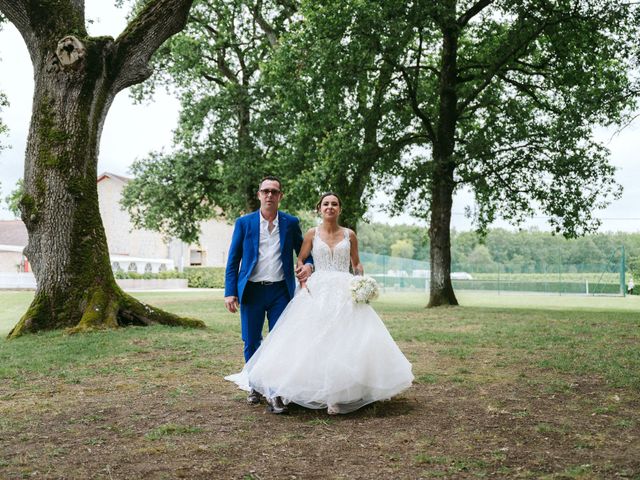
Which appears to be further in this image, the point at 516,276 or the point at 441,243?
the point at 516,276

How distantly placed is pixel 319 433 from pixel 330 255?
6.05ft

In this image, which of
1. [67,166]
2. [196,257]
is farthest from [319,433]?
[196,257]

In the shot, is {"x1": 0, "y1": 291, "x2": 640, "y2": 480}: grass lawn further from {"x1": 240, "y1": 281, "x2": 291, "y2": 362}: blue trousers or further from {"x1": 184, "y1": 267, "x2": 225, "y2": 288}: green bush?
{"x1": 184, "y1": 267, "x2": 225, "y2": 288}: green bush

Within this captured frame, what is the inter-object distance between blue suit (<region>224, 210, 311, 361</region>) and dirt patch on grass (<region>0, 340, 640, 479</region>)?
0.81m

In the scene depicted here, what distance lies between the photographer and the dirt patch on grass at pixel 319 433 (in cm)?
431

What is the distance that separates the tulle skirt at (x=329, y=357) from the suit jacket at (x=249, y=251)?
0.46m

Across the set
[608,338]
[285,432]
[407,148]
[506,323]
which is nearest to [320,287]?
[285,432]

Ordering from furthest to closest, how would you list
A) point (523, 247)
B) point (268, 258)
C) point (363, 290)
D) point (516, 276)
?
1. point (523, 247)
2. point (516, 276)
3. point (268, 258)
4. point (363, 290)

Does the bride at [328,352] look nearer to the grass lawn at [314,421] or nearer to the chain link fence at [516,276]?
the grass lawn at [314,421]

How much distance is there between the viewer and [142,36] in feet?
43.6

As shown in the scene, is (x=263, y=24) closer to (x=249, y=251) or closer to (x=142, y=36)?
(x=142, y=36)

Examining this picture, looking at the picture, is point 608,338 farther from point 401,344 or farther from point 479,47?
point 479,47

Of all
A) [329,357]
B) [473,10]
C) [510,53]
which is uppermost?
[473,10]

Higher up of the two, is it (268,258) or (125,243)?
(125,243)
